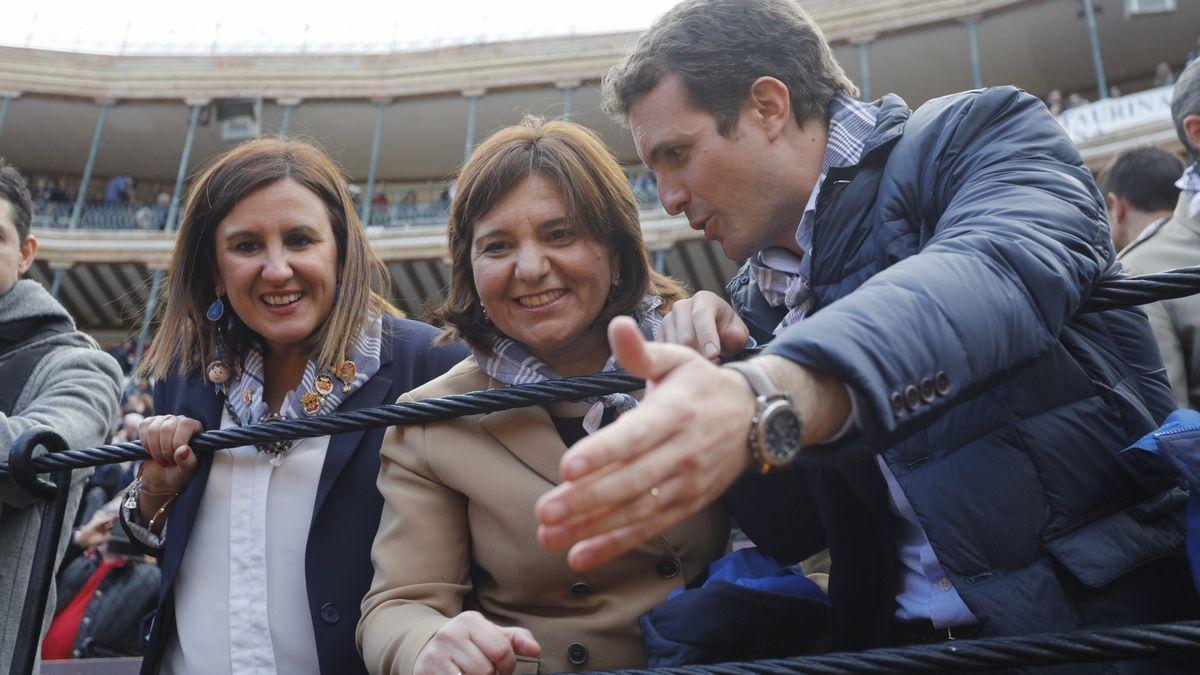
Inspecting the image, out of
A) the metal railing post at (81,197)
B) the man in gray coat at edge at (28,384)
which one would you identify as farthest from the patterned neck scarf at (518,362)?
the metal railing post at (81,197)

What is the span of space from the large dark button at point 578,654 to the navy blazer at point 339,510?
1.68ft

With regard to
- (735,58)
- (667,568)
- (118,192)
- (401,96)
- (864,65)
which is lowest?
(667,568)

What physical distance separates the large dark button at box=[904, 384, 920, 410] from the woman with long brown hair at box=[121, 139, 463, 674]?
1.34 m

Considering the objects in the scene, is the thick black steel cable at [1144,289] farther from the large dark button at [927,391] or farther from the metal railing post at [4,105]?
the metal railing post at [4,105]

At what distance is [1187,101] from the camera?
296 cm

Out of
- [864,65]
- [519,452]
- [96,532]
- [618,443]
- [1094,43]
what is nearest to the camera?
[618,443]

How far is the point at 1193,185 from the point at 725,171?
5.37 feet

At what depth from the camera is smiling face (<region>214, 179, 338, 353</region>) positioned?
2.34 meters

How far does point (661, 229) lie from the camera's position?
19.8 meters

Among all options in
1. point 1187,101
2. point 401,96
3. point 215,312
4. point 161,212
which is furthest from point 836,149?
point 161,212

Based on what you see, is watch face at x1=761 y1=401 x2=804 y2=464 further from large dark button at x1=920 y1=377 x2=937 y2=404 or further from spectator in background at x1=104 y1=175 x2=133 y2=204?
spectator in background at x1=104 y1=175 x2=133 y2=204

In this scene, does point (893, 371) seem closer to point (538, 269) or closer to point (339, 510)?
point (538, 269)

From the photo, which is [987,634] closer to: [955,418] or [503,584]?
[955,418]

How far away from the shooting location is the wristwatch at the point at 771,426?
39.2 inches
